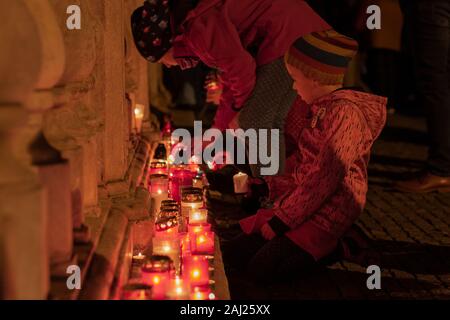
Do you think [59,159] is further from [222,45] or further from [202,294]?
[222,45]

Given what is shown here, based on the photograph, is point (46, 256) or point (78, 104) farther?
point (78, 104)

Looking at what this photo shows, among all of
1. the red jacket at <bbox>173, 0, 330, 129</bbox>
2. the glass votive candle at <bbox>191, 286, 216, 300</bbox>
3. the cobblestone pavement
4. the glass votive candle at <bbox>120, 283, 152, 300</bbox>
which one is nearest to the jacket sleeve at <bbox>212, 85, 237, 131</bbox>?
the red jacket at <bbox>173, 0, 330, 129</bbox>

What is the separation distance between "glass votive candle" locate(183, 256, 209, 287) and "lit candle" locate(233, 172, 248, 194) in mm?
2082

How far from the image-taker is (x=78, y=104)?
11.7 feet

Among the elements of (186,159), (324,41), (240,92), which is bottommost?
(186,159)

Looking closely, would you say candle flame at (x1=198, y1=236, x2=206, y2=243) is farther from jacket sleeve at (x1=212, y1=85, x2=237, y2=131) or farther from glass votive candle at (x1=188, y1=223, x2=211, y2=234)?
jacket sleeve at (x1=212, y1=85, x2=237, y2=131)

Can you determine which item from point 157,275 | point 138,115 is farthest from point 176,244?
point 138,115

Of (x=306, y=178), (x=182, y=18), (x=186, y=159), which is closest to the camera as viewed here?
(x=306, y=178)

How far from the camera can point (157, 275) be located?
3311mm

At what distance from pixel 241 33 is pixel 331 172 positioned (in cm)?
136

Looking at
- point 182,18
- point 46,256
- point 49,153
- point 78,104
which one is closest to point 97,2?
point 78,104

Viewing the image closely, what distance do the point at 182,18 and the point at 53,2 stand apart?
6.72 ft

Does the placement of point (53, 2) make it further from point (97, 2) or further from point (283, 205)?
point (283, 205)

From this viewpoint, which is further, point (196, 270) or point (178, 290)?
point (196, 270)
